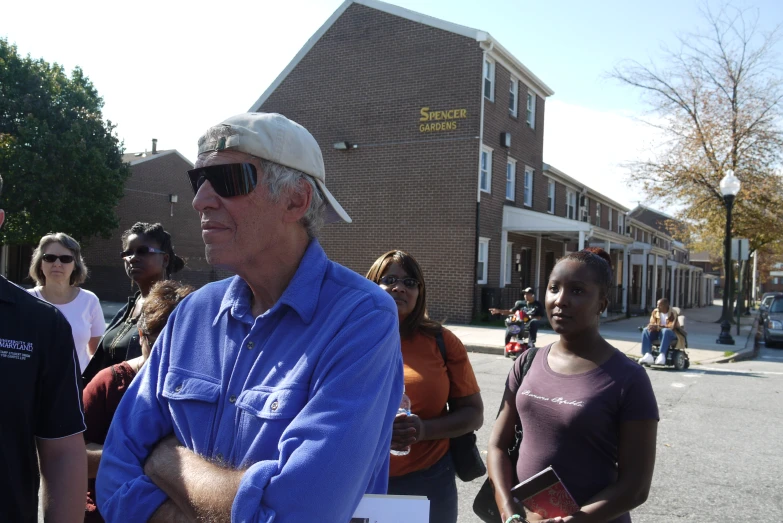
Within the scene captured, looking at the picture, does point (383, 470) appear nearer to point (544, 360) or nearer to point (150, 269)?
point (544, 360)

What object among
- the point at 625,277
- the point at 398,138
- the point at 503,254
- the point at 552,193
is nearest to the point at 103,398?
the point at 398,138

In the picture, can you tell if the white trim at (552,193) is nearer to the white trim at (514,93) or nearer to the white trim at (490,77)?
the white trim at (514,93)

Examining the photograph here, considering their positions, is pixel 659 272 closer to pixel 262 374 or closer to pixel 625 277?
pixel 625 277

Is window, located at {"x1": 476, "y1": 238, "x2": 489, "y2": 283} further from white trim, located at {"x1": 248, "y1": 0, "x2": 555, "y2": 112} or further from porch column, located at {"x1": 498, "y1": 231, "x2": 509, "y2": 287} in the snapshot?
white trim, located at {"x1": 248, "y1": 0, "x2": 555, "y2": 112}

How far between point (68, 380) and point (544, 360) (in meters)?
1.89

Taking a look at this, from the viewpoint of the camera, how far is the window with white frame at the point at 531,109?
83.1ft

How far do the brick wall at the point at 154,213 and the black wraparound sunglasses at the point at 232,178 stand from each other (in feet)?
94.1

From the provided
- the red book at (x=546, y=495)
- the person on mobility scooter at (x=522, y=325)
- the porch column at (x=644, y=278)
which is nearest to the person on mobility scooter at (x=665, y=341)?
the person on mobility scooter at (x=522, y=325)

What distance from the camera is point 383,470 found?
6.16 feet

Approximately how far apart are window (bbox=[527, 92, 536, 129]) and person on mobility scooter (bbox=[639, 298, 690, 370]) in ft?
44.7

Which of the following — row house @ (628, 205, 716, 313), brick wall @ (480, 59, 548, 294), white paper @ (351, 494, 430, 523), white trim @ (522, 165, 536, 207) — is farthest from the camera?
row house @ (628, 205, 716, 313)

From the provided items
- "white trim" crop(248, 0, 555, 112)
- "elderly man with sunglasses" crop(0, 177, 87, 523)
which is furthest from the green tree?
"elderly man with sunglasses" crop(0, 177, 87, 523)

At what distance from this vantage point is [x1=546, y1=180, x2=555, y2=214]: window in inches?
1073

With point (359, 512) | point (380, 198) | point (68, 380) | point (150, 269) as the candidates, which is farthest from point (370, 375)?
point (380, 198)
